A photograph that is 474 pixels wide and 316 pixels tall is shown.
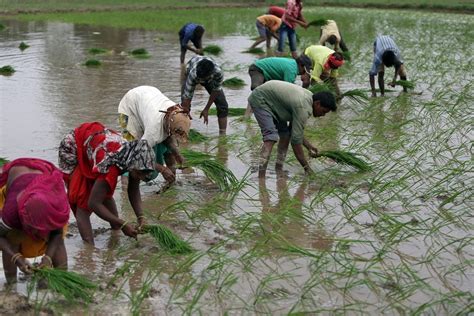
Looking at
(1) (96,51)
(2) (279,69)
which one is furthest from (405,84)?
(1) (96,51)

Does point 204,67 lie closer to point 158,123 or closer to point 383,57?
point 158,123

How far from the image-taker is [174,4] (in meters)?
30.2

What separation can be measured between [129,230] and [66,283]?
840 mm

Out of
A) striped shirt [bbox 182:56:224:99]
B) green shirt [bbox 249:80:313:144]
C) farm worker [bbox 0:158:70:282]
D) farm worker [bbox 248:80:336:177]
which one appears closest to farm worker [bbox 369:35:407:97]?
striped shirt [bbox 182:56:224:99]

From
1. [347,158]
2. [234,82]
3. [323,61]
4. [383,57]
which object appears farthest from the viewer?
[234,82]

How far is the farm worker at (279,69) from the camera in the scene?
751 cm

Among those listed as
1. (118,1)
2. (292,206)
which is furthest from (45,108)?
(118,1)

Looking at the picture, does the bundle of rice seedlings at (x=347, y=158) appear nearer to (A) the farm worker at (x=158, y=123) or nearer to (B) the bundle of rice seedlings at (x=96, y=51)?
(A) the farm worker at (x=158, y=123)

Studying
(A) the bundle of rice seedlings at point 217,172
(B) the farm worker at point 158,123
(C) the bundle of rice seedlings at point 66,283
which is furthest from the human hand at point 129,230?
(A) the bundle of rice seedlings at point 217,172

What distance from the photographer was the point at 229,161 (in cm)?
704

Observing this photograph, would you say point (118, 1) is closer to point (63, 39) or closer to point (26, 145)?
point (63, 39)

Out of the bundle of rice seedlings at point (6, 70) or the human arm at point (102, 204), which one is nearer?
the human arm at point (102, 204)

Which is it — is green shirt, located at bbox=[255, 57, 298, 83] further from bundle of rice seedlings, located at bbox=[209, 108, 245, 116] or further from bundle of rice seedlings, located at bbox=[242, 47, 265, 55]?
bundle of rice seedlings, located at bbox=[242, 47, 265, 55]

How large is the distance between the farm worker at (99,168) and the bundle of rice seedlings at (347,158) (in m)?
2.30
